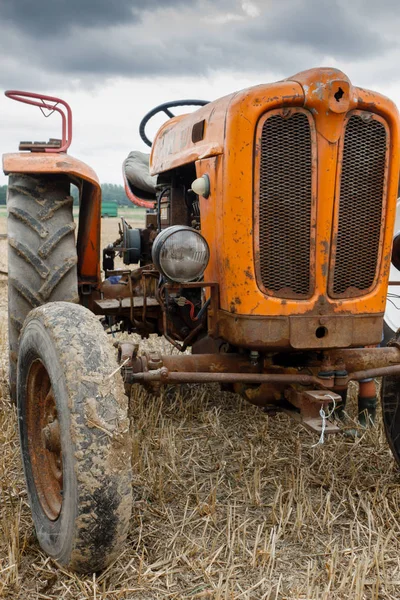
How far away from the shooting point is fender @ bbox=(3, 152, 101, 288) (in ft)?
9.69

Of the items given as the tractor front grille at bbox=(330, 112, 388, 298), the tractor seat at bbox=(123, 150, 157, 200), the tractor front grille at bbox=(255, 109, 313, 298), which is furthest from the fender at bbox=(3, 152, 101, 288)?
the tractor front grille at bbox=(330, 112, 388, 298)

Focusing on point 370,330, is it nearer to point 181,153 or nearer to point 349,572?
point 349,572

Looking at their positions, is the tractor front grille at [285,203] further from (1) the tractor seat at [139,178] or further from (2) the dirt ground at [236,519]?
(1) the tractor seat at [139,178]

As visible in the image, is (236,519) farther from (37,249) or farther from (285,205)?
(37,249)

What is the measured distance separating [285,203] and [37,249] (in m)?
1.23

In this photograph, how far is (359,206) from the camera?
2379 millimetres

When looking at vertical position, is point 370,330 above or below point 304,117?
below

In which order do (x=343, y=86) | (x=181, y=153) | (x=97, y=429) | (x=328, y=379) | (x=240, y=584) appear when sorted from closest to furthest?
(x=97, y=429) → (x=240, y=584) → (x=343, y=86) → (x=328, y=379) → (x=181, y=153)

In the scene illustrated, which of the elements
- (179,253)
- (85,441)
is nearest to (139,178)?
(179,253)

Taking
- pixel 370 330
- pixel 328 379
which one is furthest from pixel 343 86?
pixel 328 379

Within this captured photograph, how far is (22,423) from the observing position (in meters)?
2.44

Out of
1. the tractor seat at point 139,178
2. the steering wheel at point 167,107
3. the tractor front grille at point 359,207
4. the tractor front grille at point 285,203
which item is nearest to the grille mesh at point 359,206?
the tractor front grille at point 359,207

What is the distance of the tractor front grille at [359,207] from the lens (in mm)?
2324

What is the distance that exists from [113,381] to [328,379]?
2.90 feet
